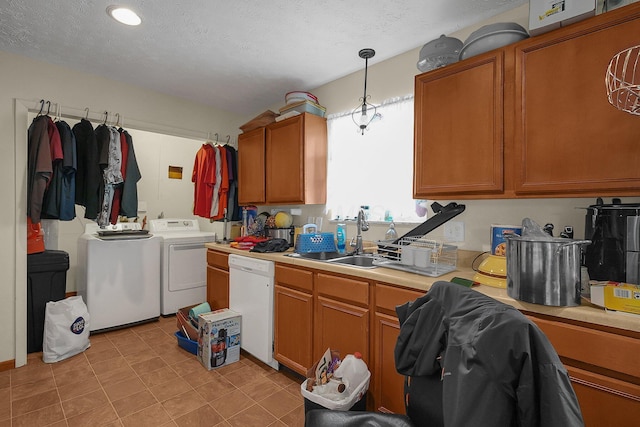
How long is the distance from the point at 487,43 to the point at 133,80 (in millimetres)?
3024

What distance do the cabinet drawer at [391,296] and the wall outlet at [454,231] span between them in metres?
0.73

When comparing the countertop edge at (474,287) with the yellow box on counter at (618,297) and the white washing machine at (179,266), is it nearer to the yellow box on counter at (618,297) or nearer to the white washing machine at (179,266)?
the yellow box on counter at (618,297)

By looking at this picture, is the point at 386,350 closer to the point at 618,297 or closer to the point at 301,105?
the point at 618,297

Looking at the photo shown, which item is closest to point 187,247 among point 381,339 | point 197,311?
point 197,311

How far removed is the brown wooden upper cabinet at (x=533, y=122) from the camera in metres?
1.28

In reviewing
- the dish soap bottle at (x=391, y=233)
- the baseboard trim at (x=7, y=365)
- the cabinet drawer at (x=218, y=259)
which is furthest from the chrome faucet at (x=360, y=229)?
the baseboard trim at (x=7, y=365)

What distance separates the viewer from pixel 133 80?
291cm

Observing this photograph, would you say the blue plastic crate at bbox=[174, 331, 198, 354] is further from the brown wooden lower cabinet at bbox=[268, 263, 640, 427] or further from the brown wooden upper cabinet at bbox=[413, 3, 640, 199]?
the brown wooden upper cabinet at bbox=[413, 3, 640, 199]

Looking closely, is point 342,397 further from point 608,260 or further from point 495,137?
point 495,137

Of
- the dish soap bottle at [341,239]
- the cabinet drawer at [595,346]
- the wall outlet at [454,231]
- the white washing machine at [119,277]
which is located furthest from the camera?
the white washing machine at [119,277]

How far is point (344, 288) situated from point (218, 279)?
1628 millimetres

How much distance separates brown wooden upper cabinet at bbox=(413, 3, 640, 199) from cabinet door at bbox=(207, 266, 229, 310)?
1964 mm

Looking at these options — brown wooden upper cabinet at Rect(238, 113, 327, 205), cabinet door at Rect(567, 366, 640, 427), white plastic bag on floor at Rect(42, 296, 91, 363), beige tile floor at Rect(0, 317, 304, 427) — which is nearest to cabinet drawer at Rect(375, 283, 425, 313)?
cabinet door at Rect(567, 366, 640, 427)

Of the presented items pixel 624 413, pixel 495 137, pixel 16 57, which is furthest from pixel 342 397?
pixel 16 57
